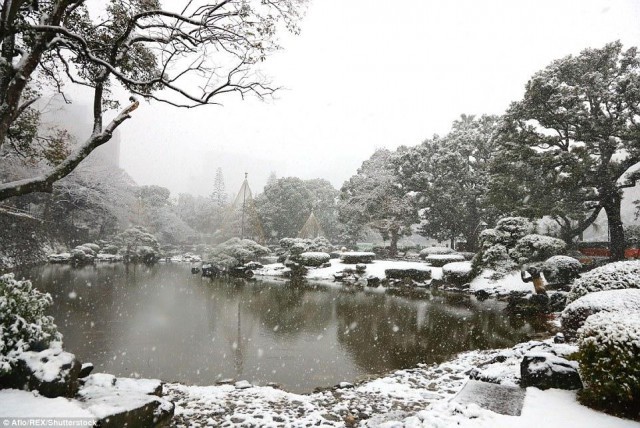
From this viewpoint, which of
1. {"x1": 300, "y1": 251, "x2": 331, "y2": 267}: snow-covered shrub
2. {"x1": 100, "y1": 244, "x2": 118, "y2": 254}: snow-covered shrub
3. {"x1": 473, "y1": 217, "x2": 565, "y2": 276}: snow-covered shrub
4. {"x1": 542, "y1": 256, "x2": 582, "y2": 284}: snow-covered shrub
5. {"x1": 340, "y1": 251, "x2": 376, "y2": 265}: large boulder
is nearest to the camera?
{"x1": 473, "y1": 217, "x2": 565, "y2": 276}: snow-covered shrub

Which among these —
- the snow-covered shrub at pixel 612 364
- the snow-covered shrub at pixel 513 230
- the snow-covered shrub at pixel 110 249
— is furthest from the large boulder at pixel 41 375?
the snow-covered shrub at pixel 110 249

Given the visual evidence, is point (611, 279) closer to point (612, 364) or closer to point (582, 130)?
point (612, 364)

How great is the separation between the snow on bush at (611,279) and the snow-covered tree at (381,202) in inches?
766

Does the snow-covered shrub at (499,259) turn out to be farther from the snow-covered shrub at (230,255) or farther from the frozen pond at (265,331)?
the snow-covered shrub at (230,255)

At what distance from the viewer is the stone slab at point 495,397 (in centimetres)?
334

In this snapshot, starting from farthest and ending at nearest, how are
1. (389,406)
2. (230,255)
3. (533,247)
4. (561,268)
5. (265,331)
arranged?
(230,255) < (561,268) < (533,247) < (265,331) < (389,406)

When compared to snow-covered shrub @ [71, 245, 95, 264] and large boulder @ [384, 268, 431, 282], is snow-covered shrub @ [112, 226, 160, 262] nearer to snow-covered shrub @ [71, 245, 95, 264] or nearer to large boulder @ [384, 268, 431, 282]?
snow-covered shrub @ [71, 245, 95, 264]

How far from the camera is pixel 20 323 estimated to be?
11.7ft

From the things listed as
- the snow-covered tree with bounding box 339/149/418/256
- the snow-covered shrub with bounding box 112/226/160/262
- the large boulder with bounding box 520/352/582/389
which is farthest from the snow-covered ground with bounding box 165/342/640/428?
the snow-covered shrub with bounding box 112/226/160/262

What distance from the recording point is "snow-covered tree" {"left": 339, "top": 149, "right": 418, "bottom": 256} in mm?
26703

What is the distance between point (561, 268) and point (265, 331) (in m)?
10.9

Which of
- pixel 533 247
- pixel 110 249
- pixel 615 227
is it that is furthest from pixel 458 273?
pixel 110 249

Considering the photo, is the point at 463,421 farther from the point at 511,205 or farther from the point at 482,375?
the point at 511,205

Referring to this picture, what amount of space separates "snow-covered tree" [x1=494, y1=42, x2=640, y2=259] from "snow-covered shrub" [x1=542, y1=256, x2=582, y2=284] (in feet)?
15.9
